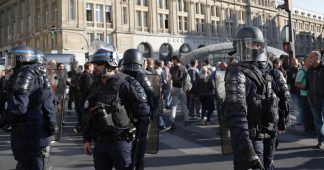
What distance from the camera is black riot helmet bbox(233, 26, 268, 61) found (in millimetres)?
3650

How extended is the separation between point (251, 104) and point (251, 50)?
538mm

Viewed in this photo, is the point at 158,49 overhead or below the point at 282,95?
overhead

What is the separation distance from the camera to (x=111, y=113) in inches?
145

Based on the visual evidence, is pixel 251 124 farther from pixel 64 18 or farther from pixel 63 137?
pixel 64 18

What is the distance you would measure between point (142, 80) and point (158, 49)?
48006 mm

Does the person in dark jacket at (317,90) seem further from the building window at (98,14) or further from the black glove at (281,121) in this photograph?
the building window at (98,14)

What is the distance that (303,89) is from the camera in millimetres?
8914

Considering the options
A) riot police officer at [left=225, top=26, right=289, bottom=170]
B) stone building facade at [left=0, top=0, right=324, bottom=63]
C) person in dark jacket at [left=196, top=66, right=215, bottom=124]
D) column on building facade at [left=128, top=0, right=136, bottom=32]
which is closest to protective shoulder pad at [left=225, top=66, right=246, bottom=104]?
riot police officer at [left=225, top=26, right=289, bottom=170]

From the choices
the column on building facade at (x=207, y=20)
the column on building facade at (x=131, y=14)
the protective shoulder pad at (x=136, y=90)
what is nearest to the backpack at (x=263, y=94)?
the protective shoulder pad at (x=136, y=90)

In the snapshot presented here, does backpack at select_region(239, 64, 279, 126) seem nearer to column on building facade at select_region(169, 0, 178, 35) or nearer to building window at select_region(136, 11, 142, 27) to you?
building window at select_region(136, 11, 142, 27)

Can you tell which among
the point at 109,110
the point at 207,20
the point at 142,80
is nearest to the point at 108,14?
the point at 207,20

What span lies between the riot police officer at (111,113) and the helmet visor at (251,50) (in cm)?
103

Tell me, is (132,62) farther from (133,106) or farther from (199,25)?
(199,25)

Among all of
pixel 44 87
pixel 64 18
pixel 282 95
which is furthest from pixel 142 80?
pixel 64 18
